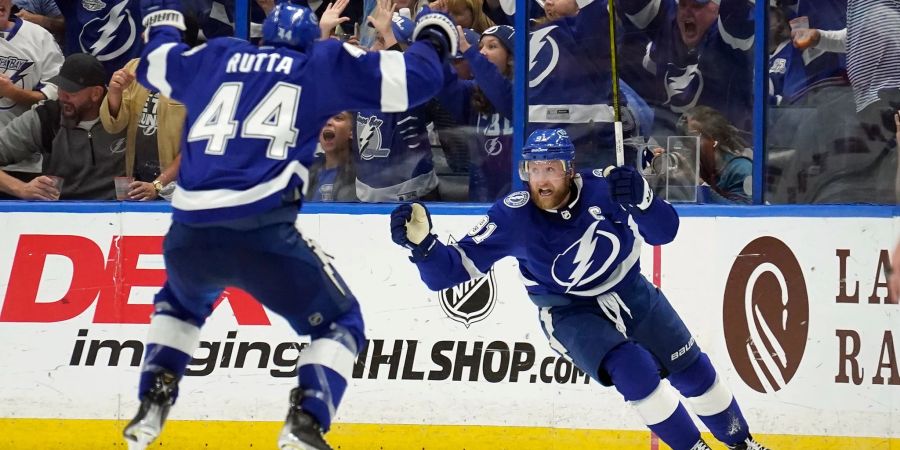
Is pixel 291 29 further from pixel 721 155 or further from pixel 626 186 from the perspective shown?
pixel 721 155

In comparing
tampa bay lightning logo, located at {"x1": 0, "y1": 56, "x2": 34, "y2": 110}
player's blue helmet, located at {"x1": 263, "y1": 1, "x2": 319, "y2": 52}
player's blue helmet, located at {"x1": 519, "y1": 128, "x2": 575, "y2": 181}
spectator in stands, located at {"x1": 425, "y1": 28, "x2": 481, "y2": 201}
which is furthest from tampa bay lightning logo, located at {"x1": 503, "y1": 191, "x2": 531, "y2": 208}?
tampa bay lightning logo, located at {"x1": 0, "y1": 56, "x2": 34, "y2": 110}

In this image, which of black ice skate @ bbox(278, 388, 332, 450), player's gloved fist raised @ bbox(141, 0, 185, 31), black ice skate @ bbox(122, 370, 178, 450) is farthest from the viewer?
player's gloved fist raised @ bbox(141, 0, 185, 31)

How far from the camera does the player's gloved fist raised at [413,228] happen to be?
4488 mm

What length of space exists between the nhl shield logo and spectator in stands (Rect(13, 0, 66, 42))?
2.22 m

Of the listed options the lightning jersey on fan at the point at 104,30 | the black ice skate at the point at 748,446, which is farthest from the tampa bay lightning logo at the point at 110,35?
the black ice skate at the point at 748,446

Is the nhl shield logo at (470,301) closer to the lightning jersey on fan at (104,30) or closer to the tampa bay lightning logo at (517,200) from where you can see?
the tampa bay lightning logo at (517,200)

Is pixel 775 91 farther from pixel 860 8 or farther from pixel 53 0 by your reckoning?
pixel 53 0

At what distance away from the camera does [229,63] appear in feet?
13.0

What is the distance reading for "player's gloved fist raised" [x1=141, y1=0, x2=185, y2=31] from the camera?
14.0 feet

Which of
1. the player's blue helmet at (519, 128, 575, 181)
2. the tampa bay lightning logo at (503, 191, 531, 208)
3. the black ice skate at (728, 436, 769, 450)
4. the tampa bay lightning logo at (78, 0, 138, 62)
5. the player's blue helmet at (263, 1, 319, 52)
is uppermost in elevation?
the player's blue helmet at (263, 1, 319, 52)

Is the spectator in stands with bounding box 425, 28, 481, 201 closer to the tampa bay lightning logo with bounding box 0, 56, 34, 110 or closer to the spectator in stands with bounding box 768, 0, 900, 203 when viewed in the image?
the spectator in stands with bounding box 768, 0, 900, 203

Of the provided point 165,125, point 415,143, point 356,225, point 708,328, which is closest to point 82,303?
point 165,125

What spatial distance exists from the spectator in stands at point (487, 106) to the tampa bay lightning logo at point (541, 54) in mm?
95

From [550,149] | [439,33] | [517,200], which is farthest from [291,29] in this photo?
[517,200]
